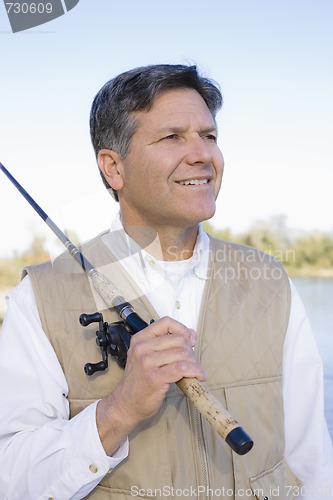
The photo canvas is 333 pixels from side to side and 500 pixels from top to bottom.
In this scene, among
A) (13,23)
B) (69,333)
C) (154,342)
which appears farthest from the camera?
(13,23)

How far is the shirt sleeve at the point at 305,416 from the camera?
1992mm

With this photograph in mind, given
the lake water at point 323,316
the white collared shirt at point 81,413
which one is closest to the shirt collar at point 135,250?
the white collared shirt at point 81,413

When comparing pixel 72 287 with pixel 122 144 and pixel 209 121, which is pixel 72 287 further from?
pixel 209 121

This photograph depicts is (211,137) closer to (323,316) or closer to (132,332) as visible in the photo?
(132,332)

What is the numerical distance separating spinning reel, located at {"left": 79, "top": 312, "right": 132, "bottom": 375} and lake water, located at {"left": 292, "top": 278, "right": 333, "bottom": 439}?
2466 millimetres

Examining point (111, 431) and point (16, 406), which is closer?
point (111, 431)

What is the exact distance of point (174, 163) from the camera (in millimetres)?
1905

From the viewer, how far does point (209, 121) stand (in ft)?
6.60

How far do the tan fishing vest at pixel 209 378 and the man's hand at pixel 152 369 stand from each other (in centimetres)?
27

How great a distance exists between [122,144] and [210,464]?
1058 mm

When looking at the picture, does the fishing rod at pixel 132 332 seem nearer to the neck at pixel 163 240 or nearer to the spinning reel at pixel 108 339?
the spinning reel at pixel 108 339

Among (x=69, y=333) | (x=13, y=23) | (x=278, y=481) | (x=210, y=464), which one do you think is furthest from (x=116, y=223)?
(x=13, y=23)

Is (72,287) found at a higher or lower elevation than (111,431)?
higher

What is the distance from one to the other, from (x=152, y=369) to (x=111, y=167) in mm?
923
